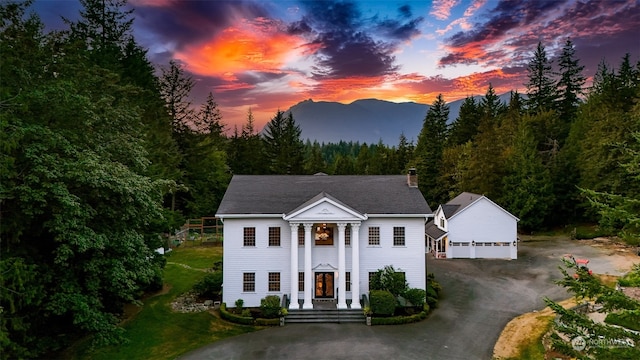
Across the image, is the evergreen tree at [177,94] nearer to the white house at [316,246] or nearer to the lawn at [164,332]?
the lawn at [164,332]

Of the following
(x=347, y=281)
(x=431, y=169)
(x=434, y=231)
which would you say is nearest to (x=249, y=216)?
(x=347, y=281)

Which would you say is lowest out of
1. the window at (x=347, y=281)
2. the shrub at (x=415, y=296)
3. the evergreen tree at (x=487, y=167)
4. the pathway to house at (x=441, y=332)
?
the pathway to house at (x=441, y=332)

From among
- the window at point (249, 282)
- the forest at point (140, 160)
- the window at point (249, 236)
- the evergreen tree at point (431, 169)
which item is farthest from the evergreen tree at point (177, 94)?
the evergreen tree at point (431, 169)

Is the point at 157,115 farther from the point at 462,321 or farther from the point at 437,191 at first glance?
the point at 437,191

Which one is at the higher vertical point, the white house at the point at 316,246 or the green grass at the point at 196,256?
the white house at the point at 316,246

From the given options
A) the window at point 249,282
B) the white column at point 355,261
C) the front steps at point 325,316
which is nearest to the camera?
the front steps at point 325,316

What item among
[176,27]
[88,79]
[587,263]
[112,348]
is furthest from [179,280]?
[587,263]

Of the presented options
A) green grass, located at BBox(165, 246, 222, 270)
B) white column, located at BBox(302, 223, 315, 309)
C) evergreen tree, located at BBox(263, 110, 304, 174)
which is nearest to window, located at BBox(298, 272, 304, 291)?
white column, located at BBox(302, 223, 315, 309)

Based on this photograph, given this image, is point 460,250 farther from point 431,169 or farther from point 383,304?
point 431,169
